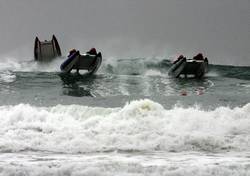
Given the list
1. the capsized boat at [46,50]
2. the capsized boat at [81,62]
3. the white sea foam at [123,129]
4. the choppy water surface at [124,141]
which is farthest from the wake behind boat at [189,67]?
the white sea foam at [123,129]

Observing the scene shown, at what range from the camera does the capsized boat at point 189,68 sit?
97.6 feet

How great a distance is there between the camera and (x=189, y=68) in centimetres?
3000

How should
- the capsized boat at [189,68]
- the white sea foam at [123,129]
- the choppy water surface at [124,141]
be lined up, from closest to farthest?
the choppy water surface at [124,141], the white sea foam at [123,129], the capsized boat at [189,68]

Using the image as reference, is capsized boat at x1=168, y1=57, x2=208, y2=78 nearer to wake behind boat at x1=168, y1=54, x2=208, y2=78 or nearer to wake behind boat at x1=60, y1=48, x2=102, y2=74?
wake behind boat at x1=168, y1=54, x2=208, y2=78

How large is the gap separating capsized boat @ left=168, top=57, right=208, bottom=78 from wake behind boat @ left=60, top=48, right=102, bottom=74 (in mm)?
4809

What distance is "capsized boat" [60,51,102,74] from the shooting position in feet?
92.1

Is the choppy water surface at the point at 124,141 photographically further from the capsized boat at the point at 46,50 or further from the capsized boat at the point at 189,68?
the capsized boat at the point at 46,50

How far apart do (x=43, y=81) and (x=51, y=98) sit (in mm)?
7455

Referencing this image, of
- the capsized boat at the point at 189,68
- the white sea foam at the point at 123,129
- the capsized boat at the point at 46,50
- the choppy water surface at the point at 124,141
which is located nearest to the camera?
the choppy water surface at the point at 124,141

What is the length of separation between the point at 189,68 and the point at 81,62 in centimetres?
664

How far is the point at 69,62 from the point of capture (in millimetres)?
28281

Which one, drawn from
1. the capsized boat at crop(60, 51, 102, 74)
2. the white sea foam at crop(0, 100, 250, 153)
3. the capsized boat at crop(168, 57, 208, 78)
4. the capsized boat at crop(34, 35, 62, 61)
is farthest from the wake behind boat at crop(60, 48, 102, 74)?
the white sea foam at crop(0, 100, 250, 153)

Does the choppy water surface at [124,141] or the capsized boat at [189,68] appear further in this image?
the capsized boat at [189,68]

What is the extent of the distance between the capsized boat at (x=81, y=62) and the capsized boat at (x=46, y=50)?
474 centimetres
